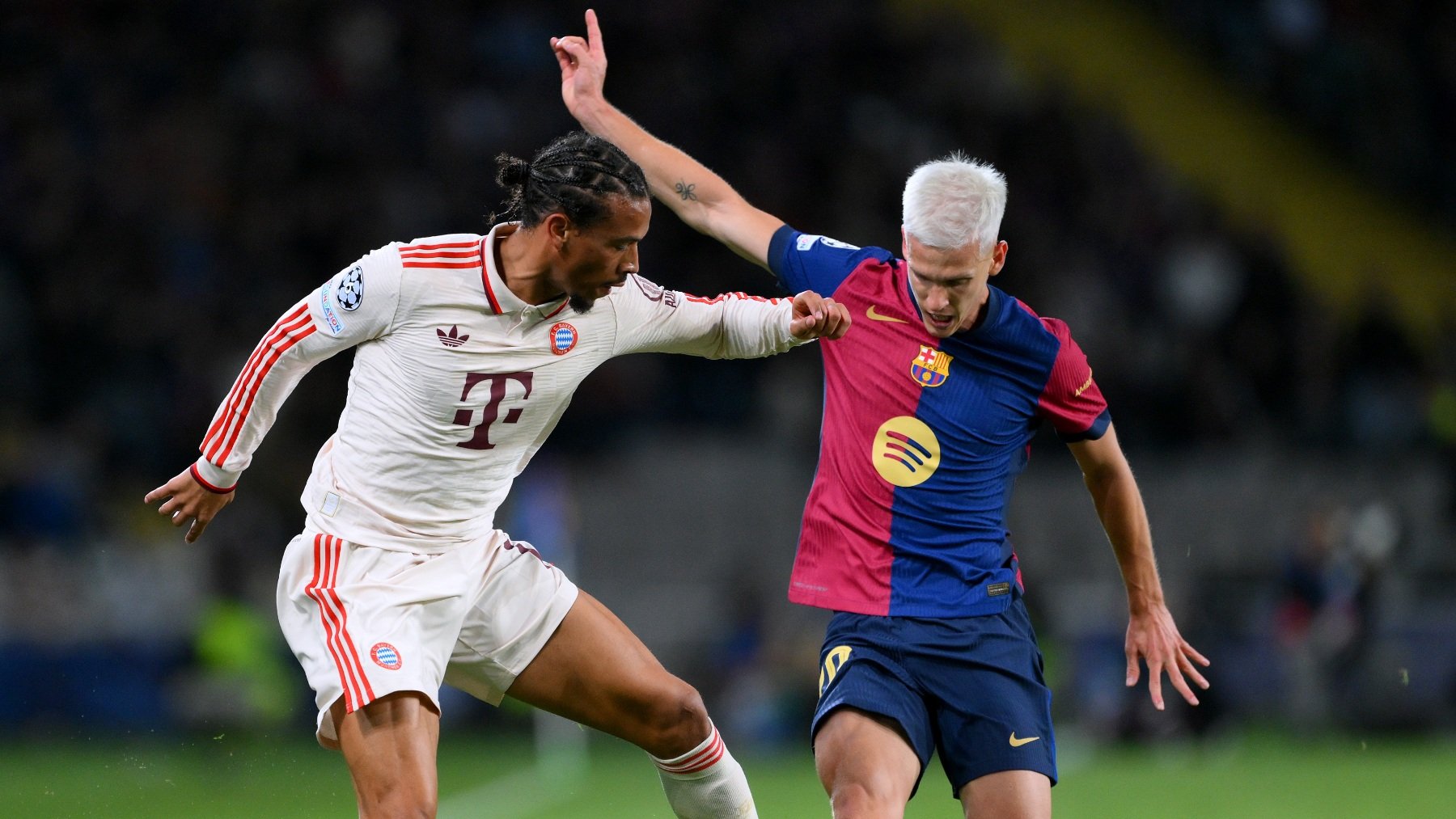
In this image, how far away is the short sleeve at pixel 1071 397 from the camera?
17.6 feet

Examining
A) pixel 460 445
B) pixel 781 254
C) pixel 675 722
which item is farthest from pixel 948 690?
pixel 460 445

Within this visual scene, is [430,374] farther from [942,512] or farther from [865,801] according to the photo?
[865,801]

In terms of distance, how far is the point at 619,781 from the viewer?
11812 mm

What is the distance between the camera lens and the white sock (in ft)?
18.6

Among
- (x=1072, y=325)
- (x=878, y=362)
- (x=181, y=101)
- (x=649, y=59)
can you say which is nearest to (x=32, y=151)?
(x=181, y=101)

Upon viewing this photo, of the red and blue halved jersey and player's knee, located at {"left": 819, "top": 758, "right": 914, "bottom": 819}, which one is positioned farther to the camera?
the red and blue halved jersey

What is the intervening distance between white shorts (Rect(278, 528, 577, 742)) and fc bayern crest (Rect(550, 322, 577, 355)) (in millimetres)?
677

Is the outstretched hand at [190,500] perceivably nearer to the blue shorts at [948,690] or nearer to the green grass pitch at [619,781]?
the blue shorts at [948,690]

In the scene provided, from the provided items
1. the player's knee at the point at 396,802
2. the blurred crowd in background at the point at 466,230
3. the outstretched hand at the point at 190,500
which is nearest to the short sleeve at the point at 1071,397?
the player's knee at the point at 396,802

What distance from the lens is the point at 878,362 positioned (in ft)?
17.8

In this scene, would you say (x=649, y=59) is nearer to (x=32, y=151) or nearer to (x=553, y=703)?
(x=32, y=151)

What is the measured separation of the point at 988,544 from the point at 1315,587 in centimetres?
894

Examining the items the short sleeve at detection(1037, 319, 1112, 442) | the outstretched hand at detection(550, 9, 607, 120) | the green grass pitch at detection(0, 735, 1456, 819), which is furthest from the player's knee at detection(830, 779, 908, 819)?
the green grass pitch at detection(0, 735, 1456, 819)

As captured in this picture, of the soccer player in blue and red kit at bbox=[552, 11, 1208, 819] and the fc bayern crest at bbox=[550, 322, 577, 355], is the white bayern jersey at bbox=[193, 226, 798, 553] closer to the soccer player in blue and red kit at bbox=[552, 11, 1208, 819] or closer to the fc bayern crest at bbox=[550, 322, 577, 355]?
the fc bayern crest at bbox=[550, 322, 577, 355]
